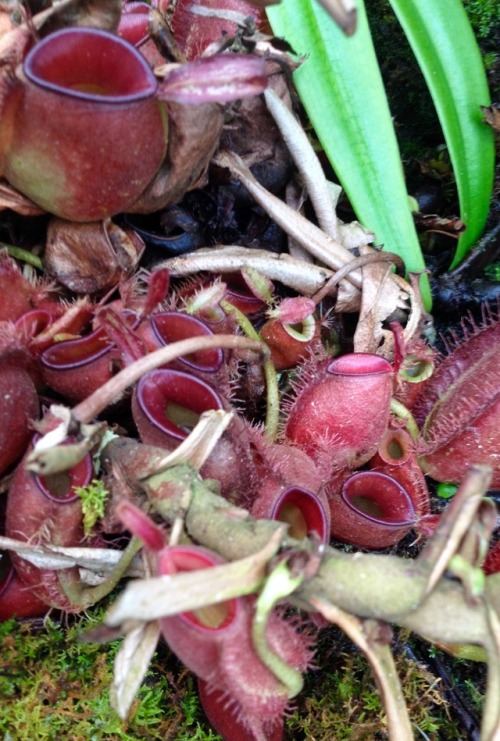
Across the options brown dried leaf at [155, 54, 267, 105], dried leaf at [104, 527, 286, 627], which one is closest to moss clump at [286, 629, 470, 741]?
dried leaf at [104, 527, 286, 627]

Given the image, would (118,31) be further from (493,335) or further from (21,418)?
(493,335)

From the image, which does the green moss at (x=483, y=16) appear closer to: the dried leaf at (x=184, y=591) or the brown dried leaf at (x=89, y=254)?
the brown dried leaf at (x=89, y=254)

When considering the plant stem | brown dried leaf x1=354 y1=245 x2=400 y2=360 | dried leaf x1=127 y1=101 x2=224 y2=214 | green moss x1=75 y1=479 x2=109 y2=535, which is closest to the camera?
green moss x1=75 y1=479 x2=109 y2=535

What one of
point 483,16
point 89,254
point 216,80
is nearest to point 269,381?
point 89,254

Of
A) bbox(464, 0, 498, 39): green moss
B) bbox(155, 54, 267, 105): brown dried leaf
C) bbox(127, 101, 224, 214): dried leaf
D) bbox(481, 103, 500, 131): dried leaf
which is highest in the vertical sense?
bbox(155, 54, 267, 105): brown dried leaf

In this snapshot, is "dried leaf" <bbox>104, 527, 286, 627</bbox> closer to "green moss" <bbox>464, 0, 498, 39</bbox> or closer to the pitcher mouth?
the pitcher mouth

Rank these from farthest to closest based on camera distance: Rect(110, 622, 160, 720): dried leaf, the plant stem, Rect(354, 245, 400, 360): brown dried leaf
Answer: Rect(354, 245, 400, 360): brown dried leaf < the plant stem < Rect(110, 622, 160, 720): dried leaf

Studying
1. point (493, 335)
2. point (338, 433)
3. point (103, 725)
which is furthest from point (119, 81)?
point (103, 725)
